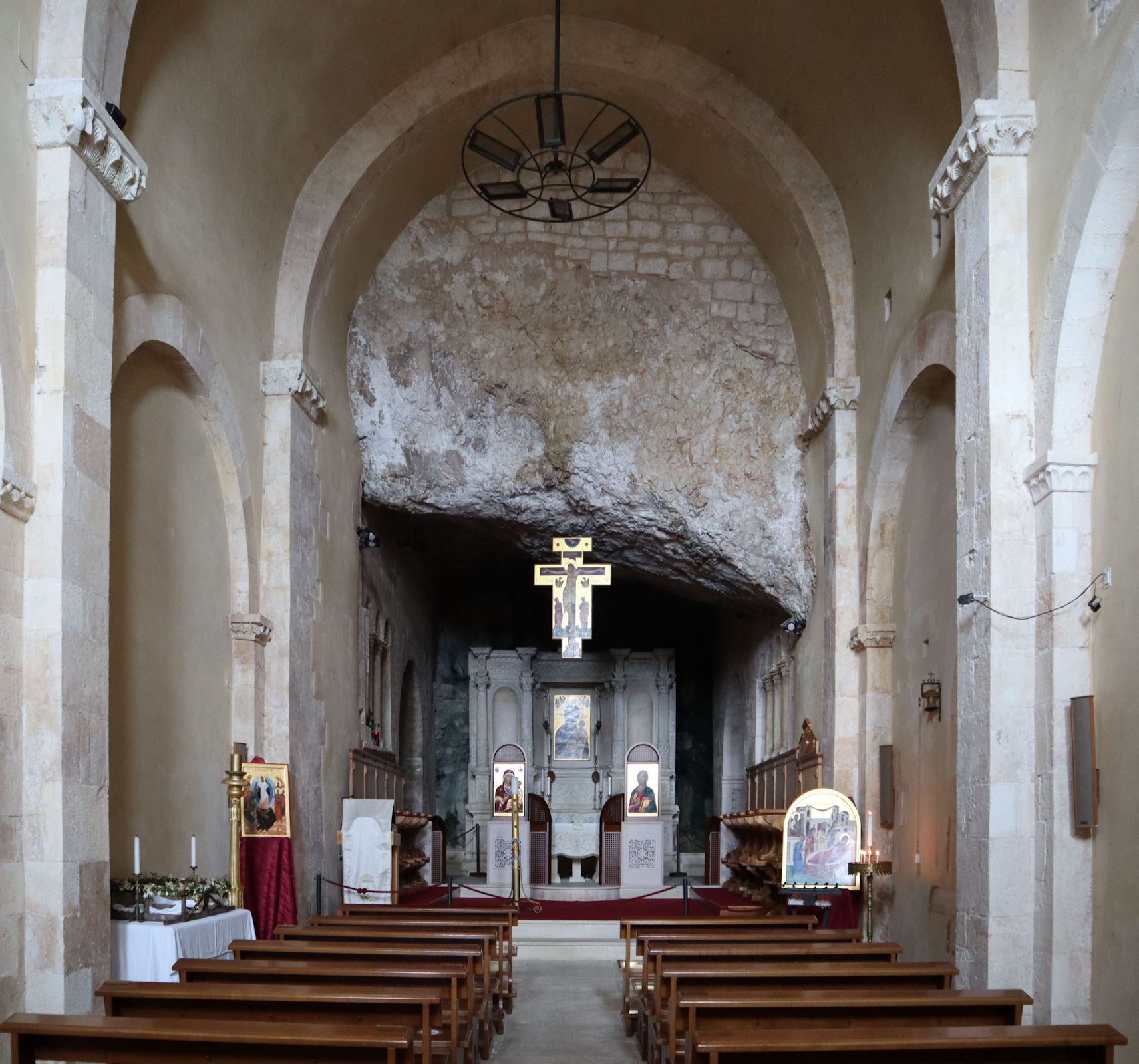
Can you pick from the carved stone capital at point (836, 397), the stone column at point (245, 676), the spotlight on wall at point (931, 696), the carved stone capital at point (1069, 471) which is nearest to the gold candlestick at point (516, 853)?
the stone column at point (245, 676)

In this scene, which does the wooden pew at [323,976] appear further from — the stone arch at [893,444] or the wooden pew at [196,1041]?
the stone arch at [893,444]

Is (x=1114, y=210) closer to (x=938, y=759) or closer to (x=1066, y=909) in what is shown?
(x=1066, y=909)

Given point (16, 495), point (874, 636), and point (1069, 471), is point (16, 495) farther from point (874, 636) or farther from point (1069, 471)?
point (874, 636)

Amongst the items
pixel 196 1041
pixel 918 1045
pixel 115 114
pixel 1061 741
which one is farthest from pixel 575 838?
pixel 918 1045

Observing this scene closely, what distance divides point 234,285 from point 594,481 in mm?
4554

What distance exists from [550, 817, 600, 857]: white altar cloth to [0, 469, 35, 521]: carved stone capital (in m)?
13.3

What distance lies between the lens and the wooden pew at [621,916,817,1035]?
8352 millimetres

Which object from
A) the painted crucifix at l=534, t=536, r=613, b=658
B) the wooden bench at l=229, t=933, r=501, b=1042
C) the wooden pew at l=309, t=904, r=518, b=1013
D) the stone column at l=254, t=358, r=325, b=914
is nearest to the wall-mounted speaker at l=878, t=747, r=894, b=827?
the wooden pew at l=309, t=904, r=518, b=1013

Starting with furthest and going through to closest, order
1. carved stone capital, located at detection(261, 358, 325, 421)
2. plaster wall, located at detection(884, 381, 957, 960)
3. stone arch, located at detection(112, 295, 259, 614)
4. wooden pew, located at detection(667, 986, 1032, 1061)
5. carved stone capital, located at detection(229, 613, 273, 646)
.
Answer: carved stone capital, located at detection(261, 358, 325, 421)
carved stone capital, located at detection(229, 613, 273, 646)
plaster wall, located at detection(884, 381, 957, 960)
stone arch, located at detection(112, 295, 259, 614)
wooden pew, located at detection(667, 986, 1032, 1061)

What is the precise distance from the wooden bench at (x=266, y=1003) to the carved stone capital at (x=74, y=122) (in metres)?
4.45

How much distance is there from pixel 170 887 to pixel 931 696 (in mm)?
5580

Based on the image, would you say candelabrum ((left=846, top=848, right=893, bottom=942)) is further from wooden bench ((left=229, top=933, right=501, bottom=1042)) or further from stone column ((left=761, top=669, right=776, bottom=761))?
stone column ((left=761, top=669, right=776, bottom=761))

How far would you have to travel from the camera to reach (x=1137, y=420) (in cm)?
640

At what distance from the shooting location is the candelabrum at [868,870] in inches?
362
